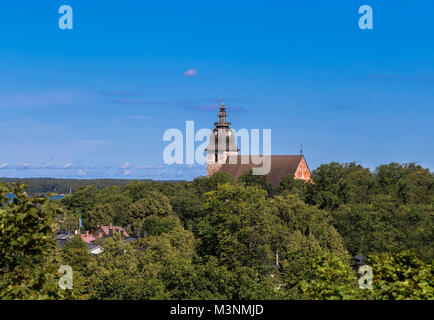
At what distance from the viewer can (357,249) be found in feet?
187

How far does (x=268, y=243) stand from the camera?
1598 inches

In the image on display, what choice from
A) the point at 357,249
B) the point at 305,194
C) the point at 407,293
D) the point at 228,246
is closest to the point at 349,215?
the point at 357,249

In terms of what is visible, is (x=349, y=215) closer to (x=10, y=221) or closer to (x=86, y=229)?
(x=10, y=221)

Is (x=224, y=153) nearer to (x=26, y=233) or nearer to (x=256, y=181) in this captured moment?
(x=256, y=181)

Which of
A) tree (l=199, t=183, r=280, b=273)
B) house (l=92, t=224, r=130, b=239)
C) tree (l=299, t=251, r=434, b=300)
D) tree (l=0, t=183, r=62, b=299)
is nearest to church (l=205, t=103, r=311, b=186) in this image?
house (l=92, t=224, r=130, b=239)

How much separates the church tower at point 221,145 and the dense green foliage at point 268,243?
55.6 ft

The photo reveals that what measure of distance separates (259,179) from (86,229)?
39404 millimetres

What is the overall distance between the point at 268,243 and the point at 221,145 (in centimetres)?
7316

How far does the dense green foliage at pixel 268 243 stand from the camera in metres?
14.4

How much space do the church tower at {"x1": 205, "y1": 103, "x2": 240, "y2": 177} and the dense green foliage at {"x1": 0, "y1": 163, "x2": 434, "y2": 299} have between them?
16.9 meters

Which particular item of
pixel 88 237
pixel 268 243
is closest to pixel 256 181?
pixel 88 237

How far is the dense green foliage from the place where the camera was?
1437 centimetres
